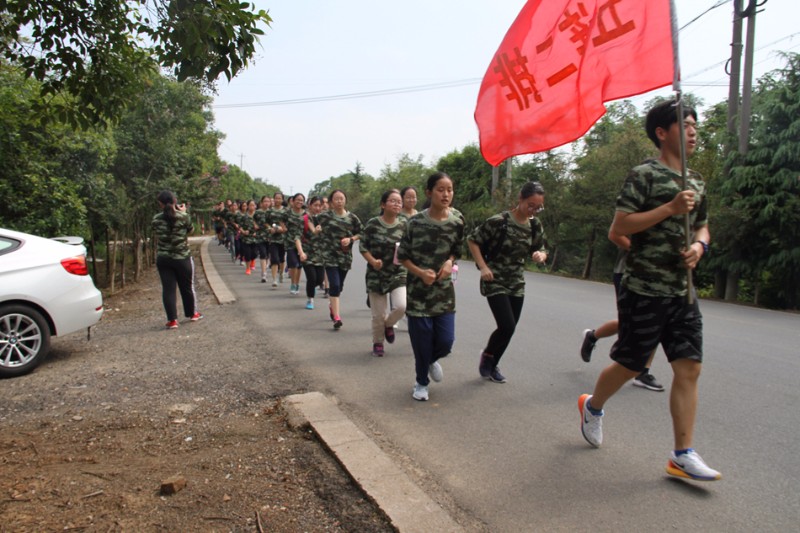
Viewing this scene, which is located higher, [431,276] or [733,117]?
[733,117]

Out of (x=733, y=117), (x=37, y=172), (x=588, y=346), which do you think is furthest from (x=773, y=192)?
(x=37, y=172)

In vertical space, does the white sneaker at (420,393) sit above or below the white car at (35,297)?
below

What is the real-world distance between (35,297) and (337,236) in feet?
12.0

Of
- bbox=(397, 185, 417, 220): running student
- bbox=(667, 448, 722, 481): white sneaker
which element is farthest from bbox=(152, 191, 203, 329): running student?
bbox=(667, 448, 722, 481): white sneaker

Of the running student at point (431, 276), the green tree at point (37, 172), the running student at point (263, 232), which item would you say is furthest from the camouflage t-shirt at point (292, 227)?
the running student at point (431, 276)

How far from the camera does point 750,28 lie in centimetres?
1270

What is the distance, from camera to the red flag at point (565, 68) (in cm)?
304

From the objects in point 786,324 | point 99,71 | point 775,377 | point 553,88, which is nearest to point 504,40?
point 553,88

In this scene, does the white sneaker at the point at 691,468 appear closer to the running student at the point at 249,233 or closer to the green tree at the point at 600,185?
the running student at the point at 249,233

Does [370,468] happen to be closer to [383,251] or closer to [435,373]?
[435,373]

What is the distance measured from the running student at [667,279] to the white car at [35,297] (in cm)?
528

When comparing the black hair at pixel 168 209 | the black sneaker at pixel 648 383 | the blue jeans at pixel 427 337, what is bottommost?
the black sneaker at pixel 648 383

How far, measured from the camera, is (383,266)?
6.30m

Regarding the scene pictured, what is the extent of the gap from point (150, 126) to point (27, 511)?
15.2 m
